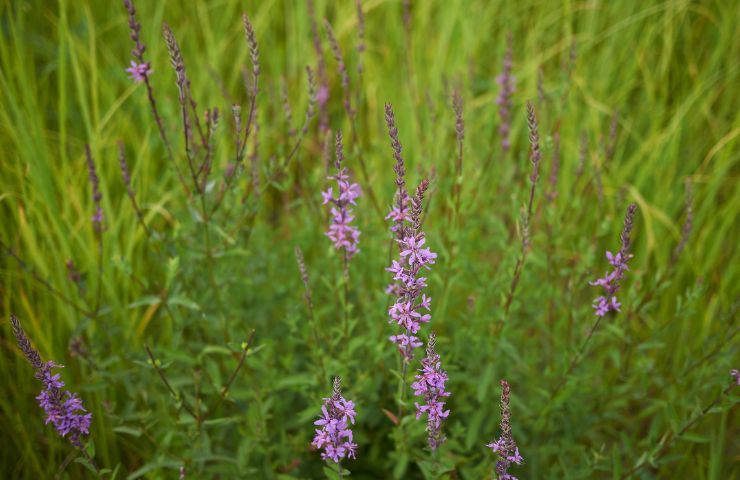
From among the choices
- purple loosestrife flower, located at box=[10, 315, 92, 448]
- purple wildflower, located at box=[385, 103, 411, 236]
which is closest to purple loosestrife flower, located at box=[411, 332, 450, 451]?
purple wildflower, located at box=[385, 103, 411, 236]

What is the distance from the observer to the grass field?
300cm

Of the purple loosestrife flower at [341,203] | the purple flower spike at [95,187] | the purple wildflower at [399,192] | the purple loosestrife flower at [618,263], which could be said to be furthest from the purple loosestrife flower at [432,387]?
the purple flower spike at [95,187]

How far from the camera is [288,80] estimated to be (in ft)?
17.5

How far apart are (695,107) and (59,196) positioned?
5.18 m

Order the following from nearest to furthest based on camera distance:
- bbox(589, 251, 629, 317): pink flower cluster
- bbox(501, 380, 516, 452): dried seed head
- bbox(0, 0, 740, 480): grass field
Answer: bbox(501, 380, 516, 452): dried seed head, bbox(589, 251, 629, 317): pink flower cluster, bbox(0, 0, 740, 480): grass field

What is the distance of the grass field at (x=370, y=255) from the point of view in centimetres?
300

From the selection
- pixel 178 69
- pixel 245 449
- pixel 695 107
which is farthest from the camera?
pixel 695 107

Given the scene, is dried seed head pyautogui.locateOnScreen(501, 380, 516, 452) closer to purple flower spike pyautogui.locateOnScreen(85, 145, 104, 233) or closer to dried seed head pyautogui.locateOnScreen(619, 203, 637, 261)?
dried seed head pyautogui.locateOnScreen(619, 203, 637, 261)

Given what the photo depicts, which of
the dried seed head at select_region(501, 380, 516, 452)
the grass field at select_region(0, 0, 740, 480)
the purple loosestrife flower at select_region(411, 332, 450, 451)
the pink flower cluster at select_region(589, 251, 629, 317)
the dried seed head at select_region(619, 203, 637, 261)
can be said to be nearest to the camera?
the dried seed head at select_region(501, 380, 516, 452)

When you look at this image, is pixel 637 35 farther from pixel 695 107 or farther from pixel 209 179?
pixel 209 179

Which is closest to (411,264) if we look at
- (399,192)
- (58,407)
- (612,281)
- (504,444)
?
(399,192)

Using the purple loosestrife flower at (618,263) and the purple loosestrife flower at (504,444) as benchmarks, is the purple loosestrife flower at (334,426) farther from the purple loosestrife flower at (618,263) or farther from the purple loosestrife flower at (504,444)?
the purple loosestrife flower at (618,263)

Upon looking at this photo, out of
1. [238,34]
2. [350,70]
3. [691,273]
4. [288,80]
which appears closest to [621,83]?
[691,273]

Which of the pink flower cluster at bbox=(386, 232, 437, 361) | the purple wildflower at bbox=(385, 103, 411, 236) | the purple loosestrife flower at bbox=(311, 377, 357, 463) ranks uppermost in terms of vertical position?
the purple wildflower at bbox=(385, 103, 411, 236)
